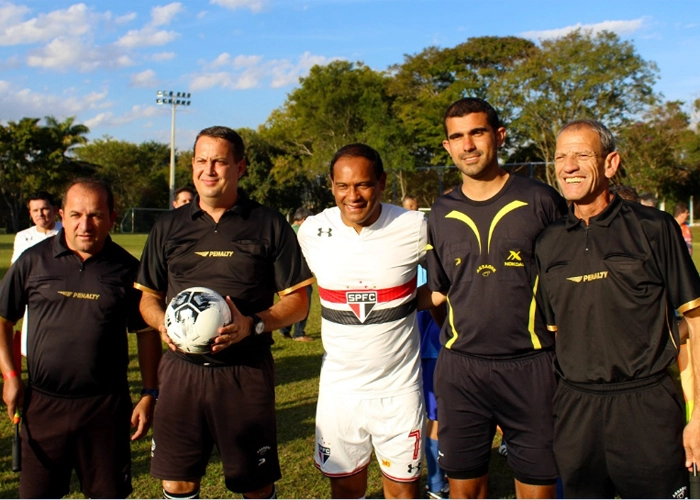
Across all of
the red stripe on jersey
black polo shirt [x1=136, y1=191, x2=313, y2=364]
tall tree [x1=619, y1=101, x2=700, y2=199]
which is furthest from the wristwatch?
tall tree [x1=619, y1=101, x2=700, y2=199]

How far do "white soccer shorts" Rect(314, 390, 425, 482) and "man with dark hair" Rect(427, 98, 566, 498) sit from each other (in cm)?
16

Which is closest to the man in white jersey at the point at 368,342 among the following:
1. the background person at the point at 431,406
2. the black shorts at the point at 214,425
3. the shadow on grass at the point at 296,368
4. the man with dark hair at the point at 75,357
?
the black shorts at the point at 214,425

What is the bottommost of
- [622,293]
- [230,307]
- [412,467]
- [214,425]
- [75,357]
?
[412,467]

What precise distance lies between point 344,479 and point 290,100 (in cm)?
6357

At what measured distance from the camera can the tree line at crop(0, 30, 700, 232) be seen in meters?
42.3

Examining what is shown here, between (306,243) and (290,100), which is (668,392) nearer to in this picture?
(306,243)

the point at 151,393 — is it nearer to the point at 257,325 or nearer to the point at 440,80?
the point at 257,325

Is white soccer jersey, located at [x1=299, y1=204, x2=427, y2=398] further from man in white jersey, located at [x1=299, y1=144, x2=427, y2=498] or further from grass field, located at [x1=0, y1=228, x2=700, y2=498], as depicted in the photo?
grass field, located at [x1=0, y1=228, x2=700, y2=498]

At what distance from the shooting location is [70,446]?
11.4ft

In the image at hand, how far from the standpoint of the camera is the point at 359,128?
57.4m

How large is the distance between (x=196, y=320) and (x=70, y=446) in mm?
1113

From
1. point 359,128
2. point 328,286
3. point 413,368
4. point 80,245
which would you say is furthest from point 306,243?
point 359,128

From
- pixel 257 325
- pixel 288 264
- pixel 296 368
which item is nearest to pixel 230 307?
pixel 257 325

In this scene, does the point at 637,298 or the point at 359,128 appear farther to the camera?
the point at 359,128
